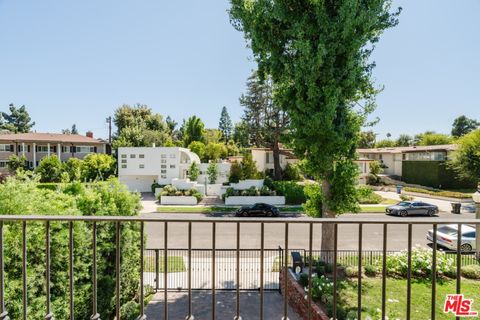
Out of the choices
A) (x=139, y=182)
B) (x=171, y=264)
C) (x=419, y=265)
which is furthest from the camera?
(x=139, y=182)

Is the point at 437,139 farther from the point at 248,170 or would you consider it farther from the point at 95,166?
the point at 95,166

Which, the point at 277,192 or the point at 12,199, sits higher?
the point at 12,199

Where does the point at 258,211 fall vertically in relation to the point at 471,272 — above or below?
below

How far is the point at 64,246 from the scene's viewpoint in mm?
5020

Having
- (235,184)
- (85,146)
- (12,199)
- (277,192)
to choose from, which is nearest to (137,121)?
(85,146)

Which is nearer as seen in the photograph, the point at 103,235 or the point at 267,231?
the point at 103,235

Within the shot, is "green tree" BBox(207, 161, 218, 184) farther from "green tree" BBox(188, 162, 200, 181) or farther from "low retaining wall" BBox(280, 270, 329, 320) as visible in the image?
"low retaining wall" BBox(280, 270, 329, 320)

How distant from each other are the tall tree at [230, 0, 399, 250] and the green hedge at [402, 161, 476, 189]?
27501mm

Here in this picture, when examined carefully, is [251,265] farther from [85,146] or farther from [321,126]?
[85,146]

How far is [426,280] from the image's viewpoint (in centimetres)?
762

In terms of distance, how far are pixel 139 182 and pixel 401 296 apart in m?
27.6

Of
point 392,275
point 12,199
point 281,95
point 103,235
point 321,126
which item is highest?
point 281,95

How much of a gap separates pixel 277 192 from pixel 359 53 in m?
16.8

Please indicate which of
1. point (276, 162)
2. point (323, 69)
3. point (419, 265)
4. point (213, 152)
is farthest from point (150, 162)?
point (419, 265)
